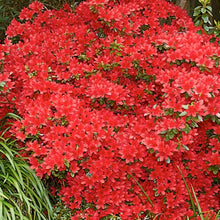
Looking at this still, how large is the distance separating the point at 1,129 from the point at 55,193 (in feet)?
2.47

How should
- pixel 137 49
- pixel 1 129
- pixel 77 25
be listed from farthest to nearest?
pixel 77 25 → pixel 1 129 → pixel 137 49

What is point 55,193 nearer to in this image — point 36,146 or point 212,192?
point 36,146

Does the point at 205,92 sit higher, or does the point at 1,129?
the point at 205,92

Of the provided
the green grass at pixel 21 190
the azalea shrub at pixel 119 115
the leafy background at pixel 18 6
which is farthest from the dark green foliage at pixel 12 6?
the green grass at pixel 21 190

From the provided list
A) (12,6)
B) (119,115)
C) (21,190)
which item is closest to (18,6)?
(12,6)

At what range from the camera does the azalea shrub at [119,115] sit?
252cm

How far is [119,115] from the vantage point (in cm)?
288

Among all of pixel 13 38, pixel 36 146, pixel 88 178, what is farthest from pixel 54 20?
pixel 88 178

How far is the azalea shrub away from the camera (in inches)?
99.3

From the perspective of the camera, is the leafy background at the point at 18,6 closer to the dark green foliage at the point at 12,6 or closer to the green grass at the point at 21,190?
the dark green foliage at the point at 12,6

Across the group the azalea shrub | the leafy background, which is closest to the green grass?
the azalea shrub

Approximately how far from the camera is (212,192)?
280cm

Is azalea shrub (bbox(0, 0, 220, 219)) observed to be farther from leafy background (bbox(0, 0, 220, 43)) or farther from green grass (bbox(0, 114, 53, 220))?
leafy background (bbox(0, 0, 220, 43))

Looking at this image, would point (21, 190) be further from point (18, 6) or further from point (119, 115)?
point (18, 6)
